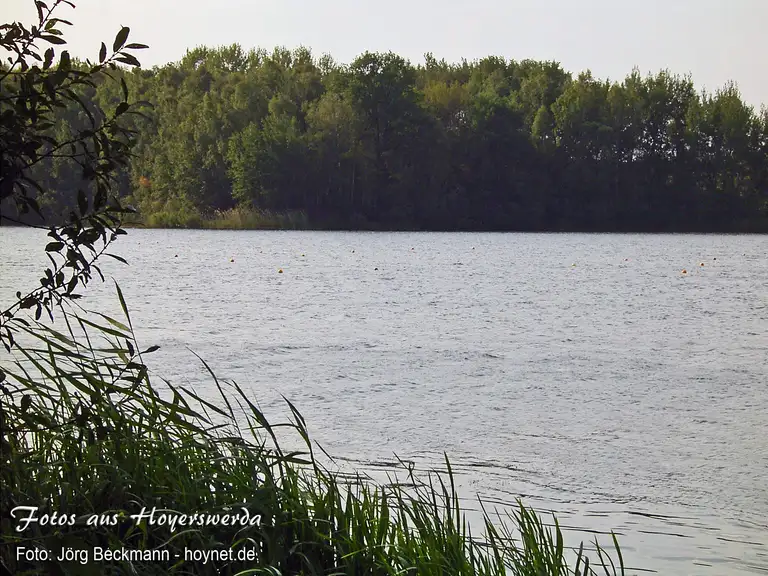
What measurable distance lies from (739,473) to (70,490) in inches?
219

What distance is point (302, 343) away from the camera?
14844mm

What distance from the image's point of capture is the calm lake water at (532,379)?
7234 mm

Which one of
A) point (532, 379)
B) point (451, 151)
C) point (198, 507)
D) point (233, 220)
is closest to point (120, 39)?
point (198, 507)

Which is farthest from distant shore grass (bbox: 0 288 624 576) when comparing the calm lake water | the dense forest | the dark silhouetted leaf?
the dense forest

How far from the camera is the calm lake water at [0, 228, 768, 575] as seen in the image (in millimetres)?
7234

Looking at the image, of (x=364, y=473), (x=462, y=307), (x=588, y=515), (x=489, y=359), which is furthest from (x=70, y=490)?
(x=462, y=307)

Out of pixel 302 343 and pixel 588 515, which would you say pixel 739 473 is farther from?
pixel 302 343

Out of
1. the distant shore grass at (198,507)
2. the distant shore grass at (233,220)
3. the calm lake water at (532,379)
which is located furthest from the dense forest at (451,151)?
the distant shore grass at (198,507)

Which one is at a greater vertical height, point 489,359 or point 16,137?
point 16,137

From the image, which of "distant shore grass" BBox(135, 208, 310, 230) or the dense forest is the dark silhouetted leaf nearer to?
"distant shore grass" BBox(135, 208, 310, 230)

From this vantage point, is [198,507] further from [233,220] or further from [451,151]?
[451,151]

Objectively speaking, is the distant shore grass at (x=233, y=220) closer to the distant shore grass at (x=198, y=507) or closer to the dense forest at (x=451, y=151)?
the dense forest at (x=451, y=151)

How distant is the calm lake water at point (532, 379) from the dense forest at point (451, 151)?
163 ft

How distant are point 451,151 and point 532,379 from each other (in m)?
72.1
